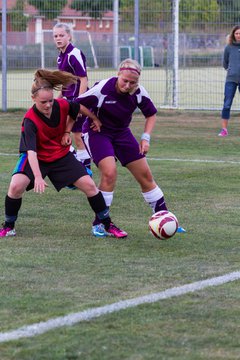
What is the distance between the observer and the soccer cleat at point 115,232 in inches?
293

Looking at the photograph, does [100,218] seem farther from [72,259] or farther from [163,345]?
[163,345]

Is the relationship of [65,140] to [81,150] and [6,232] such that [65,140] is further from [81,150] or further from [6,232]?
[81,150]

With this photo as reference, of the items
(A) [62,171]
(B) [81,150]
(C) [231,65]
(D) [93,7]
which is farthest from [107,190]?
(D) [93,7]

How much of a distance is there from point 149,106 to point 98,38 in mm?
13791

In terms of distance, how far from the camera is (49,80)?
286 inches

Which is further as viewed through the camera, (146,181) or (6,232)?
(146,181)

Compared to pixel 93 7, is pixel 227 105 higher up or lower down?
lower down

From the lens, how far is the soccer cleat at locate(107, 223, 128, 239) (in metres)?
7.45

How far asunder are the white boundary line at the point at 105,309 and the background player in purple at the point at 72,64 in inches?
198

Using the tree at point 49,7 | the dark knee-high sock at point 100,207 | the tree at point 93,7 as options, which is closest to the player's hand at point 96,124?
the dark knee-high sock at point 100,207

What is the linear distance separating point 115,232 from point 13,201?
34.3 inches

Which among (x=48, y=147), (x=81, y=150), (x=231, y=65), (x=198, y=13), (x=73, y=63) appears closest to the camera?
(x=48, y=147)

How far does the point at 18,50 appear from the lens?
2173cm

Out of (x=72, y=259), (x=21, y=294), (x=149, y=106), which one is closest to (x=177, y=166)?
(x=149, y=106)
